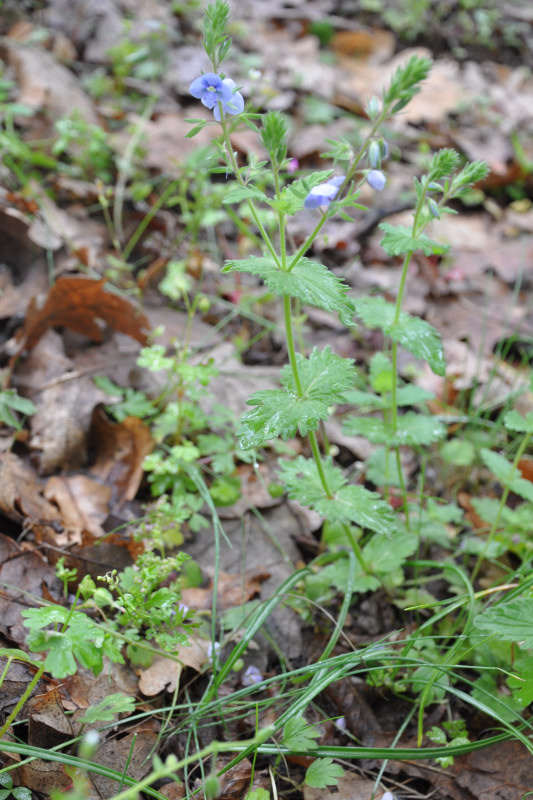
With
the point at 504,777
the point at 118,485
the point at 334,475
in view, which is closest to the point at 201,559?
the point at 118,485

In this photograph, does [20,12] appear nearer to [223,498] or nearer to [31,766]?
[223,498]

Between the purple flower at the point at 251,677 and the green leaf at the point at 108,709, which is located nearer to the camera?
the green leaf at the point at 108,709

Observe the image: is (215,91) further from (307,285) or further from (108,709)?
(108,709)

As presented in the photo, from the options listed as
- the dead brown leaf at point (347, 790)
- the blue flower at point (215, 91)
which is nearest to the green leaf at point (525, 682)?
the dead brown leaf at point (347, 790)

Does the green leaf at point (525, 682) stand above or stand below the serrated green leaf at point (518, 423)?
below

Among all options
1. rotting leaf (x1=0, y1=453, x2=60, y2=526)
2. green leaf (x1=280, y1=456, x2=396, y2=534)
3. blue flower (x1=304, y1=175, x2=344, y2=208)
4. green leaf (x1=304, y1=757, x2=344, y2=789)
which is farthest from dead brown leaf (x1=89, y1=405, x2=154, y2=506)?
blue flower (x1=304, y1=175, x2=344, y2=208)

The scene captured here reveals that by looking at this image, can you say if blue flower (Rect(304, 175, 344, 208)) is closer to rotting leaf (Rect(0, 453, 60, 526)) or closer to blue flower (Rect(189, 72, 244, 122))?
blue flower (Rect(189, 72, 244, 122))

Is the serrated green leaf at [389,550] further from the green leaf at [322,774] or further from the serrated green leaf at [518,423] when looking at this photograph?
the green leaf at [322,774]
